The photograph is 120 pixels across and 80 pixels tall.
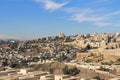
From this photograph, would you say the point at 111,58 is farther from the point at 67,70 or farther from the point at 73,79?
the point at 73,79

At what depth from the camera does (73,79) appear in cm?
2550

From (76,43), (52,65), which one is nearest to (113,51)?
(52,65)

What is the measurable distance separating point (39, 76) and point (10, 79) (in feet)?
10.6

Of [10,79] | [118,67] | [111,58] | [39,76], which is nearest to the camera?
[10,79]

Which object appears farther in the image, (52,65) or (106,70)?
(52,65)

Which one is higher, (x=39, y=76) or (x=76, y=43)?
(x=76, y=43)

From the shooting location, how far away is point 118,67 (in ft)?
139

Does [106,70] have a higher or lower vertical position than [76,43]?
lower

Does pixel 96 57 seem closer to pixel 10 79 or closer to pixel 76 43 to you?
pixel 76 43

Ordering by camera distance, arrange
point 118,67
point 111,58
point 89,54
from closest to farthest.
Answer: point 118,67
point 111,58
point 89,54

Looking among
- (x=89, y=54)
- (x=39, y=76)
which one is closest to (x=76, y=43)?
(x=89, y=54)

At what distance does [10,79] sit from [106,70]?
18.3m

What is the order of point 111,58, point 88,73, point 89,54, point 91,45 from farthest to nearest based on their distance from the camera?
point 91,45 < point 89,54 < point 111,58 < point 88,73

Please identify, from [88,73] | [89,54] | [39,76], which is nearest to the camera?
[39,76]
